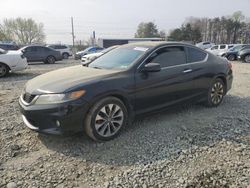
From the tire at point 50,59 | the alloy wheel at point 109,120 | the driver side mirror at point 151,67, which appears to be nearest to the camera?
the alloy wheel at point 109,120

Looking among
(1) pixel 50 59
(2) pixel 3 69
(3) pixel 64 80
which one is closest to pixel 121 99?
(3) pixel 64 80

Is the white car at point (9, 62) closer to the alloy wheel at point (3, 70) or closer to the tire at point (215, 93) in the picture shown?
the alloy wheel at point (3, 70)

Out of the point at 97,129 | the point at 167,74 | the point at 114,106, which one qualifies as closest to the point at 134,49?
the point at 167,74

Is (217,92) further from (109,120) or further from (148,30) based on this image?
(148,30)

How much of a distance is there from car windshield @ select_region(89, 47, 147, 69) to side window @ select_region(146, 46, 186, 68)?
0.79 ft

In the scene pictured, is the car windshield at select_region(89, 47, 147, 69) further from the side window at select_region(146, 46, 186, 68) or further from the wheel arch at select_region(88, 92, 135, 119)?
the wheel arch at select_region(88, 92, 135, 119)

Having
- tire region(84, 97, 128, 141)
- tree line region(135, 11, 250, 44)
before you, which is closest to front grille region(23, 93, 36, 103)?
tire region(84, 97, 128, 141)

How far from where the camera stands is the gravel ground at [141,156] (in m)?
2.98

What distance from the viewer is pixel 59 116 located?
3.44 meters

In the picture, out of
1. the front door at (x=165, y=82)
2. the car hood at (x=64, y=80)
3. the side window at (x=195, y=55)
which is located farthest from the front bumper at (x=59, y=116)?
the side window at (x=195, y=55)

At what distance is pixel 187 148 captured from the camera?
12.1 feet

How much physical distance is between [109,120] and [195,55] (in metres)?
2.45

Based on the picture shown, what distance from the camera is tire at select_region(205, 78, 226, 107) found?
541 centimetres

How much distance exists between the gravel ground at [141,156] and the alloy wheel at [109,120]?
176 millimetres
